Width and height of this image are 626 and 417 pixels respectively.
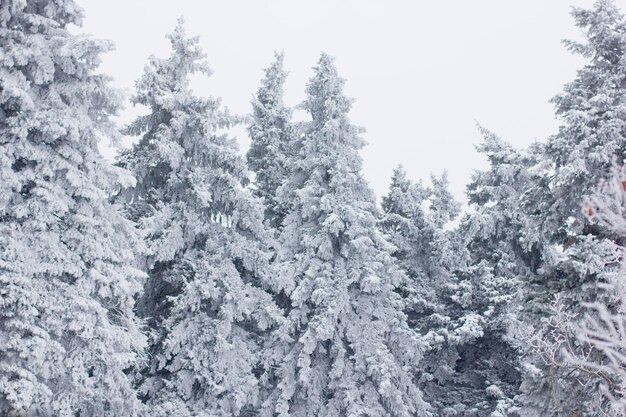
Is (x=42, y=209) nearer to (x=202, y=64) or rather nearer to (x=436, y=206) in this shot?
(x=202, y=64)

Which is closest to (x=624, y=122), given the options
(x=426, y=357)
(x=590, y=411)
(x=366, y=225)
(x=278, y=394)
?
(x=590, y=411)

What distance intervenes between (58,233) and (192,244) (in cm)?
596

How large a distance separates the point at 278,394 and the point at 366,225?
6.95 metres

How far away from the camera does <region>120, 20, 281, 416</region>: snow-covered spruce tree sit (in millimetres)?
17828

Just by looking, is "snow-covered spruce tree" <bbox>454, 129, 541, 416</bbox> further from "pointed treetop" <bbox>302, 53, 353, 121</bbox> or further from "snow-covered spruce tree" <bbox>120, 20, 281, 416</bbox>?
"snow-covered spruce tree" <bbox>120, 20, 281, 416</bbox>

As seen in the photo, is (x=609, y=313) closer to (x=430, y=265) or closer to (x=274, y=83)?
(x=430, y=265)

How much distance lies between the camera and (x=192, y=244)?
19.0m

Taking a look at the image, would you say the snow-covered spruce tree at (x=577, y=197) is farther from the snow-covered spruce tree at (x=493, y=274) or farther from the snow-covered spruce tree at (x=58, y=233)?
the snow-covered spruce tree at (x=58, y=233)

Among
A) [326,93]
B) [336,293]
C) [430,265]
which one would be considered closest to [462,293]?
[430,265]

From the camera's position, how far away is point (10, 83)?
12.7 m

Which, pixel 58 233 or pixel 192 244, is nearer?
pixel 58 233

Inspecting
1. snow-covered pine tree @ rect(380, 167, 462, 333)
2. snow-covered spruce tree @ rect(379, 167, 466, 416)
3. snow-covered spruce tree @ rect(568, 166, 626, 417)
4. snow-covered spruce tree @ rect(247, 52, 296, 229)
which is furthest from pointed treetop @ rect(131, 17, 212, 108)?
snow-covered spruce tree @ rect(568, 166, 626, 417)

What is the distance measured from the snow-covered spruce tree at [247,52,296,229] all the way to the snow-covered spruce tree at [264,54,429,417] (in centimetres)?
245

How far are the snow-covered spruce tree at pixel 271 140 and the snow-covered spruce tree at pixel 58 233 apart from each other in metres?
11.4
